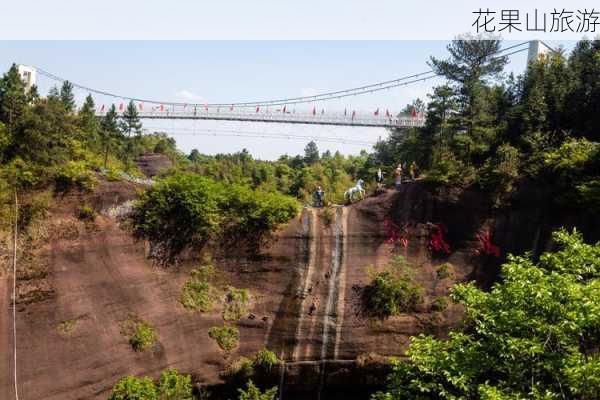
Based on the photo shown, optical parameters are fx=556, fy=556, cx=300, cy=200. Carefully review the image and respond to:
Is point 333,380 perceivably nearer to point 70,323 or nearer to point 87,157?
point 70,323

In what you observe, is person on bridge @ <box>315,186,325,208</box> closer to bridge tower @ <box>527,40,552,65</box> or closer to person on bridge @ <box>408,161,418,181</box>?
person on bridge @ <box>408,161,418,181</box>

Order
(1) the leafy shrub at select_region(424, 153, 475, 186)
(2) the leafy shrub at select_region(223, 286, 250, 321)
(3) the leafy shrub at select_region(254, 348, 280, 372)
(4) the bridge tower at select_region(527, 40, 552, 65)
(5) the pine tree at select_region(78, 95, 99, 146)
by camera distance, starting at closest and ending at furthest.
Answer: (3) the leafy shrub at select_region(254, 348, 280, 372) → (2) the leafy shrub at select_region(223, 286, 250, 321) → (1) the leafy shrub at select_region(424, 153, 475, 186) → (5) the pine tree at select_region(78, 95, 99, 146) → (4) the bridge tower at select_region(527, 40, 552, 65)

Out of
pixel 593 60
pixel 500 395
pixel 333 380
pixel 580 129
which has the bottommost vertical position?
pixel 333 380

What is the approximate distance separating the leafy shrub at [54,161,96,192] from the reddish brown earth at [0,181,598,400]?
0.37m

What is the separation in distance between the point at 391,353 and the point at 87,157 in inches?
522

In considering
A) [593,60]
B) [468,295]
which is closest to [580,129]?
[593,60]

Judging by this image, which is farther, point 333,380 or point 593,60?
point 593,60

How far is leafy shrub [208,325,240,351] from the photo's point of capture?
18.5 m

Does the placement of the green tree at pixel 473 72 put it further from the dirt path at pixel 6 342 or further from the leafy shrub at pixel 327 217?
the dirt path at pixel 6 342

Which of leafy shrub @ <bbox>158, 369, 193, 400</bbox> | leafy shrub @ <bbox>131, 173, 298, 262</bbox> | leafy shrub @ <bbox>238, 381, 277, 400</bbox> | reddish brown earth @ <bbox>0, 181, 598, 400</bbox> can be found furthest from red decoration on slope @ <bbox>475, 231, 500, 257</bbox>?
leafy shrub @ <bbox>158, 369, 193, 400</bbox>

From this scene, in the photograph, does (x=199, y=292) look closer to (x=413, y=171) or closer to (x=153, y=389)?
(x=153, y=389)

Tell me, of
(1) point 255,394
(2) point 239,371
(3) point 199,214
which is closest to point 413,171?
(3) point 199,214

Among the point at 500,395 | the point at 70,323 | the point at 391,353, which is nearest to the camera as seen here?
the point at 500,395

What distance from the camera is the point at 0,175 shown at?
62.2 feet
